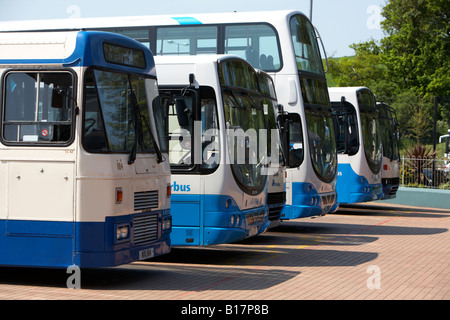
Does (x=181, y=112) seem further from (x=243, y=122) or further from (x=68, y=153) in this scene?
(x=68, y=153)

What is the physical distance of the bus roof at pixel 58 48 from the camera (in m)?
9.89

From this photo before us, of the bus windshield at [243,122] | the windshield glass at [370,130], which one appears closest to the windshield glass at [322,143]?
the bus windshield at [243,122]

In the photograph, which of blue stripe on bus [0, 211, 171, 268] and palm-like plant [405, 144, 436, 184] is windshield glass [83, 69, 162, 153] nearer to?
blue stripe on bus [0, 211, 171, 268]

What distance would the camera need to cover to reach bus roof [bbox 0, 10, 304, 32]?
58.8 ft

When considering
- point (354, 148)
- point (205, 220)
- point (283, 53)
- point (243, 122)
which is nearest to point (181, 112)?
point (243, 122)

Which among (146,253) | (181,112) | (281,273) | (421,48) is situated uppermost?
(421,48)

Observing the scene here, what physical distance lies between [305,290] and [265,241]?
21.1 feet

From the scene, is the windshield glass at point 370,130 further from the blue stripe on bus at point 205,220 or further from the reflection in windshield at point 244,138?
the blue stripe on bus at point 205,220

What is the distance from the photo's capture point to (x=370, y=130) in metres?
24.0

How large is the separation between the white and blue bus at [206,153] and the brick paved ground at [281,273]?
702 mm

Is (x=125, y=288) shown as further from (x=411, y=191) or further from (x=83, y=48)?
(x=411, y=191)

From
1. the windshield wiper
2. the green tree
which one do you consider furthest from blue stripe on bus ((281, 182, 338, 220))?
the green tree

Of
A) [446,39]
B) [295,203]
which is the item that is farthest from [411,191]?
[446,39]

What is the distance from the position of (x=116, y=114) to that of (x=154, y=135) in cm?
88
